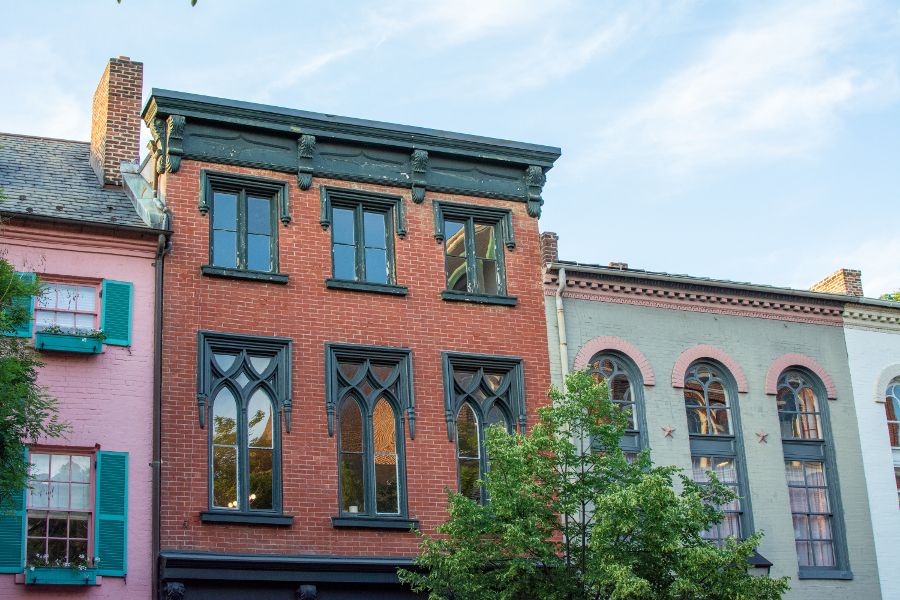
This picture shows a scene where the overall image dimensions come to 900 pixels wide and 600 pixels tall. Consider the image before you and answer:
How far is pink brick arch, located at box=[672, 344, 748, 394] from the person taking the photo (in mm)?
26031

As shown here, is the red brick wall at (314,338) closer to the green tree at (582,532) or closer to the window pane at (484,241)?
the window pane at (484,241)

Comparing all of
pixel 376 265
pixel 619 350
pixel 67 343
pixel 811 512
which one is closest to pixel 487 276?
pixel 376 265

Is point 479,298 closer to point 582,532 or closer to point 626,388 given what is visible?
point 626,388

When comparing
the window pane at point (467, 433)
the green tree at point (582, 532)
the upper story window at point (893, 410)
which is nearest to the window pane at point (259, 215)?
the window pane at point (467, 433)

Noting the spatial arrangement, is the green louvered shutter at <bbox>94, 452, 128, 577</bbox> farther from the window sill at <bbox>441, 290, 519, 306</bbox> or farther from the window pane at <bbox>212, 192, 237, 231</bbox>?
the window sill at <bbox>441, 290, 519, 306</bbox>

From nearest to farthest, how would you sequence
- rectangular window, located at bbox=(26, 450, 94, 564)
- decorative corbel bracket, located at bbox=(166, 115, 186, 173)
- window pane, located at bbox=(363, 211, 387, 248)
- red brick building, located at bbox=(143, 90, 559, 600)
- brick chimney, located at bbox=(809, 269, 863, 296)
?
rectangular window, located at bbox=(26, 450, 94, 564)
red brick building, located at bbox=(143, 90, 559, 600)
decorative corbel bracket, located at bbox=(166, 115, 186, 173)
window pane, located at bbox=(363, 211, 387, 248)
brick chimney, located at bbox=(809, 269, 863, 296)

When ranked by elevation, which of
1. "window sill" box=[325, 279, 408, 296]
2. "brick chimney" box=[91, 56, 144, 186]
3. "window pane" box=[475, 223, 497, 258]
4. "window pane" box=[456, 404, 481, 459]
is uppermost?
"brick chimney" box=[91, 56, 144, 186]

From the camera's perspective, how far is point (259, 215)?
2400 centimetres

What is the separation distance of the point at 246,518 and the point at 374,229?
624cm

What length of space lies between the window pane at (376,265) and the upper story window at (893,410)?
11160mm

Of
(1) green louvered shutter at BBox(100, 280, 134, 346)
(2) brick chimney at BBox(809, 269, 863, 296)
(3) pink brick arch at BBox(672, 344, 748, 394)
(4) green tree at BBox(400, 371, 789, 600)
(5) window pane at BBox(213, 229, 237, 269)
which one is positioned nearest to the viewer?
(4) green tree at BBox(400, 371, 789, 600)

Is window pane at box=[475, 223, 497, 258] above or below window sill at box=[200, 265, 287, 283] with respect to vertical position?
above

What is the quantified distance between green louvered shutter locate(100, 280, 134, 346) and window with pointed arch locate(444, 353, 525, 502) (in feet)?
18.9

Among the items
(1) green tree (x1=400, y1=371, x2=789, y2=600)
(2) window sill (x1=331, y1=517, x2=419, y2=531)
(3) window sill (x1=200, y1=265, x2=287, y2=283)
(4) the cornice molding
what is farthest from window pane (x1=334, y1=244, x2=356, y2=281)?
(1) green tree (x1=400, y1=371, x2=789, y2=600)
